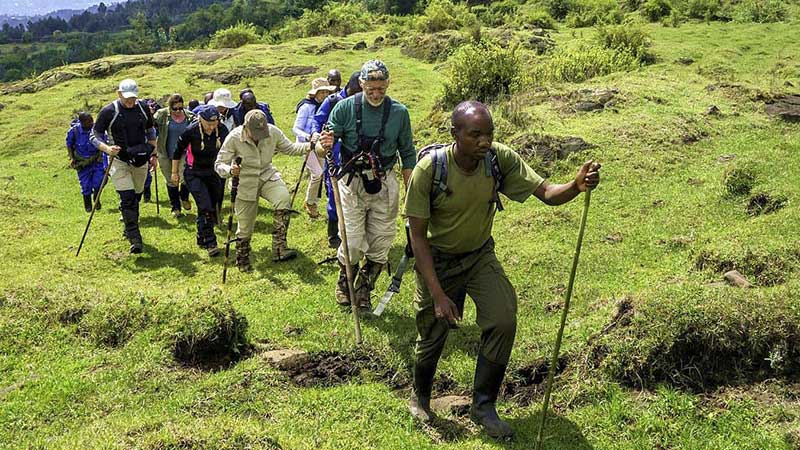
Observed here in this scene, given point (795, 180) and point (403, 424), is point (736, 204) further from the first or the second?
point (403, 424)

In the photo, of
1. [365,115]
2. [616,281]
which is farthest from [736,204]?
[365,115]

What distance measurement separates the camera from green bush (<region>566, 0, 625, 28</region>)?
33.5 meters

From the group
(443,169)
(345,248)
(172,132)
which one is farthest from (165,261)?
(443,169)

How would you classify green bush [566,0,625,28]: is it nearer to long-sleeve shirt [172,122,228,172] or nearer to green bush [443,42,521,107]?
green bush [443,42,521,107]

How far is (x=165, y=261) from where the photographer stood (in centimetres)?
1112

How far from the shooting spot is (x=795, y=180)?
32.8ft

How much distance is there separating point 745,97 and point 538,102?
16.0ft

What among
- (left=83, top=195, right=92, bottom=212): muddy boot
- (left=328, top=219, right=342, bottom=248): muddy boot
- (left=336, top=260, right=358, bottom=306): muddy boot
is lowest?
(left=83, top=195, right=92, bottom=212): muddy boot

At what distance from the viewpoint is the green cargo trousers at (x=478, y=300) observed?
5086 millimetres

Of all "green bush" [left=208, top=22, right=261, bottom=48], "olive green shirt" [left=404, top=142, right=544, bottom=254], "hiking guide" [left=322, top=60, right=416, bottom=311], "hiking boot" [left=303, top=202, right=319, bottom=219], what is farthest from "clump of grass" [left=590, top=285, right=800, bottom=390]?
"green bush" [left=208, top=22, right=261, bottom=48]

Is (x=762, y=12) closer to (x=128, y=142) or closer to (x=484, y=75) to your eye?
(x=484, y=75)

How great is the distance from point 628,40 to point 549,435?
66.7 feet

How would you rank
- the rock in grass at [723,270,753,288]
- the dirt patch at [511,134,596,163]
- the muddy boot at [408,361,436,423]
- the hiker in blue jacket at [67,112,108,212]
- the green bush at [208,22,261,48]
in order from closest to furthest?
the muddy boot at [408,361,436,423]
the rock in grass at [723,270,753,288]
the dirt patch at [511,134,596,163]
the hiker in blue jacket at [67,112,108,212]
the green bush at [208,22,261,48]

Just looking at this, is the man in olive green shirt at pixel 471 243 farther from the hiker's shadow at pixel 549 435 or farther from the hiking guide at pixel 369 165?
the hiking guide at pixel 369 165
